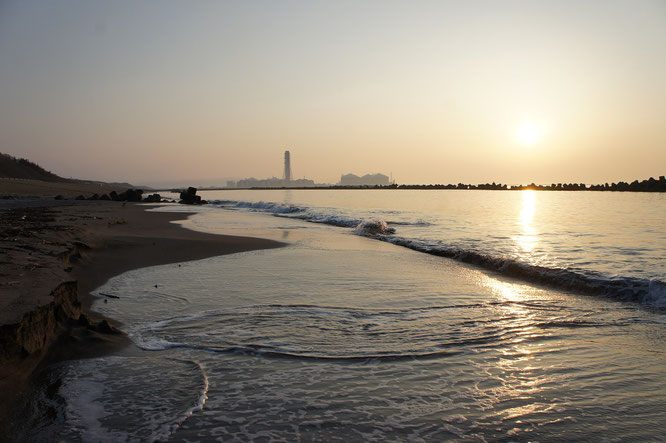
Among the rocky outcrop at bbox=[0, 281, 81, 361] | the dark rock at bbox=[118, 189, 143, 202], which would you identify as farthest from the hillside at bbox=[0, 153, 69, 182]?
the rocky outcrop at bbox=[0, 281, 81, 361]

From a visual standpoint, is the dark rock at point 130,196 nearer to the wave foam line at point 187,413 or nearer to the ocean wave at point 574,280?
the ocean wave at point 574,280

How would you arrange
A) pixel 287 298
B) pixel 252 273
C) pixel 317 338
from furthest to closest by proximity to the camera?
pixel 252 273 < pixel 287 298 < pixel 317 338

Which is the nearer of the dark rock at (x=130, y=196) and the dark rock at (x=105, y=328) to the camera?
the dark rock at (x=105, y=328)

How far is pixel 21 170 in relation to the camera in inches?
2489

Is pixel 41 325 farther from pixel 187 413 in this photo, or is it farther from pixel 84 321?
pixel 187 413

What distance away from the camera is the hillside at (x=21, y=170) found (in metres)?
59.4

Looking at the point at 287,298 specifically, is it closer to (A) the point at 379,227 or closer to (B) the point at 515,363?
(B) the point at 515,363

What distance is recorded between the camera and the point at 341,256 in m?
11.8

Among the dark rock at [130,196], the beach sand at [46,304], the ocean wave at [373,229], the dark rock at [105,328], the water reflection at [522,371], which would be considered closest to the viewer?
the water reflection at [522,371]

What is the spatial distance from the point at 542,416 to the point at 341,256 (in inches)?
340

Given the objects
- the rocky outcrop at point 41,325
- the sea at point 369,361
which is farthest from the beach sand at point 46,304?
the sea at point 369,361

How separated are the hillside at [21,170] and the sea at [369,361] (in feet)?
213

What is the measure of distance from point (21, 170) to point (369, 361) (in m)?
75.2

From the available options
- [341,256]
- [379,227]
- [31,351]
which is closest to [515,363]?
[31,351]
